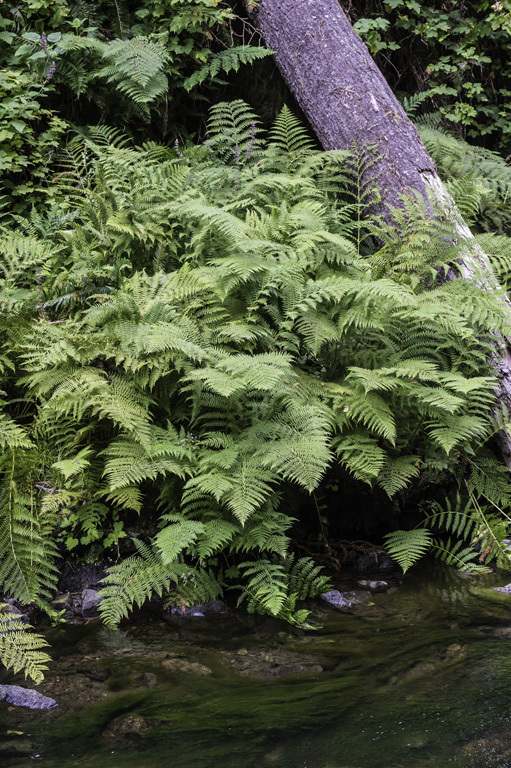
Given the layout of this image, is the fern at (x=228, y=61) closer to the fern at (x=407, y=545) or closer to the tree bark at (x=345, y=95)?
the tree bark at (x=345, y=95)

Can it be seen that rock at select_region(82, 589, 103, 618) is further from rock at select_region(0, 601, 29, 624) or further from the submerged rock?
the submerged rock

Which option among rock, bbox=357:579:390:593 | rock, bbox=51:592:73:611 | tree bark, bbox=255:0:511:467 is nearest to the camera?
rock, bbox=51:592:73:611

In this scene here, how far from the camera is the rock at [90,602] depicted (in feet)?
11.5

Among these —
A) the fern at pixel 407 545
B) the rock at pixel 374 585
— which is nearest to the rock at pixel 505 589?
the fern at pixel 407 545

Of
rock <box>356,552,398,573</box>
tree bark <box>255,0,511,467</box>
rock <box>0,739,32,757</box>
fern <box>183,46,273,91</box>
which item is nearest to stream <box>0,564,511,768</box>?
rock <box>0,739,32,757</box>

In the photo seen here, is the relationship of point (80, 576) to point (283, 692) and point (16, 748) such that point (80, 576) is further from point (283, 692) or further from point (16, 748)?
point (283, 692)

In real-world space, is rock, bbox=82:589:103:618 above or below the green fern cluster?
below

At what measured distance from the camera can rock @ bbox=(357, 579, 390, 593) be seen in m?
3.84

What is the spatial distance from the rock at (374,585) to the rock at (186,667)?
1288 mm

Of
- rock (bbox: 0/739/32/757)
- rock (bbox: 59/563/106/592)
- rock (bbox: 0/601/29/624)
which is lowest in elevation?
rock (bbox: 59/563/106/592)

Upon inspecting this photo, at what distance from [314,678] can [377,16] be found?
23.4ft

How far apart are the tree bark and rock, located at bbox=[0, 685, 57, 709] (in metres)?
4.25

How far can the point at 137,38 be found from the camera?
5.66 m

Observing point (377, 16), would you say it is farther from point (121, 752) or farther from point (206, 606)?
point (121, 752)
